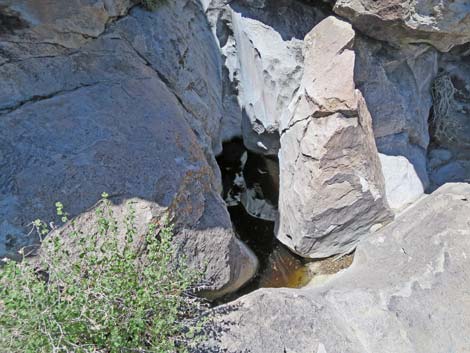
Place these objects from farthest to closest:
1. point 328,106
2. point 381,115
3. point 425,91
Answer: point 425,91
point 381,115
point 328,106

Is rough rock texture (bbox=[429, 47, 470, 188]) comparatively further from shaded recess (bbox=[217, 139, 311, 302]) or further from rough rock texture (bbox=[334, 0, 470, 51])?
shaded recess (bbox=[217, 139, 311, 302])

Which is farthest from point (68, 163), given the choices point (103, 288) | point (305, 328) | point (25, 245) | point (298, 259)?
point (298, 259)

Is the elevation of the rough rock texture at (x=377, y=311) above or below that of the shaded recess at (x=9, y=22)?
below

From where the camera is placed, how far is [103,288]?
1.95m

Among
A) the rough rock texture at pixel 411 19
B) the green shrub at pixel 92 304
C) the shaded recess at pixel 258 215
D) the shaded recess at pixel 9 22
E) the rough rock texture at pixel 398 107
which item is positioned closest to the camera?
the green shrub at pixel 92 304

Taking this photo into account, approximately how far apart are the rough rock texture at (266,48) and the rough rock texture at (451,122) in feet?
5.54

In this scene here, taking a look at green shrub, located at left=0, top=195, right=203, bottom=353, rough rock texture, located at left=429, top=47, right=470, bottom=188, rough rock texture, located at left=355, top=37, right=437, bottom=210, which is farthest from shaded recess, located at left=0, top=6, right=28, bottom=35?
rough rock texture, located at left=429, top=47, right=470, bottom=188

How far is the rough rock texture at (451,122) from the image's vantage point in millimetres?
4785

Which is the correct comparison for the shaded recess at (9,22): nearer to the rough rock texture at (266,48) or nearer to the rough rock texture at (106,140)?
the rough rock texture at (106,140)

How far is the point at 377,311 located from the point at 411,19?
2375 millimetres

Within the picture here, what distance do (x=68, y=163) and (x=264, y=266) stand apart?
6.70 ft

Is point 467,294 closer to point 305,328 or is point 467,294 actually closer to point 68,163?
Answer: point 305,328

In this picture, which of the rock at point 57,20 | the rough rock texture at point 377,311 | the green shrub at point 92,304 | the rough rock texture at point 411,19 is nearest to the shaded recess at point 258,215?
the rough rock texture at point 377,311

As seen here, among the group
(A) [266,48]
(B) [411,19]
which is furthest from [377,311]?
(A) [266,48]
